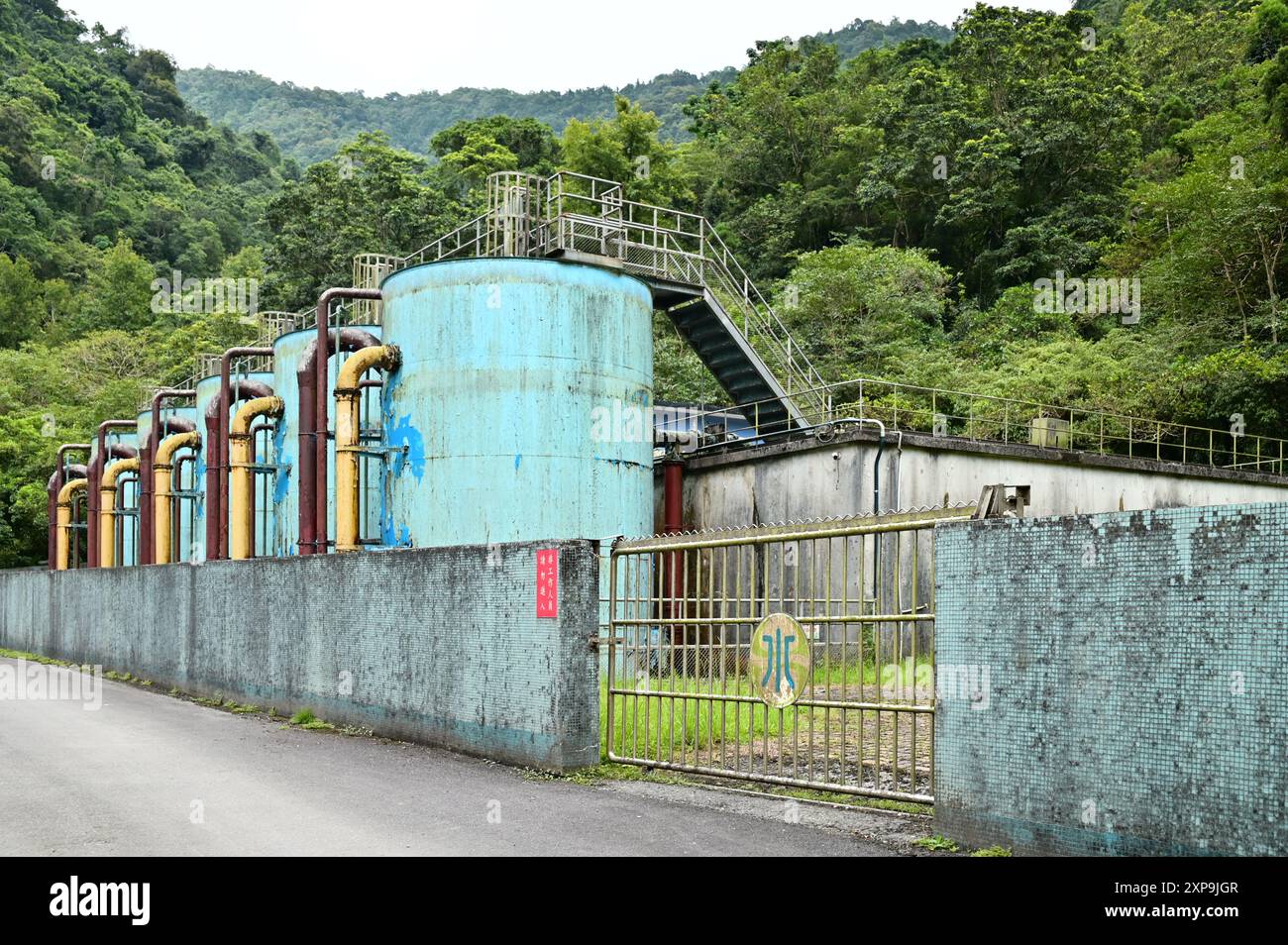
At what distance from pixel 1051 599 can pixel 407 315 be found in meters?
16.7

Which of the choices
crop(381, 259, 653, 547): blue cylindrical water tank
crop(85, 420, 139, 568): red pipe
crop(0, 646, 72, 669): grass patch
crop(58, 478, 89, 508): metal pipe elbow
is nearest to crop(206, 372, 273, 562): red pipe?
crop(0, 646, 72, 669): grass patch

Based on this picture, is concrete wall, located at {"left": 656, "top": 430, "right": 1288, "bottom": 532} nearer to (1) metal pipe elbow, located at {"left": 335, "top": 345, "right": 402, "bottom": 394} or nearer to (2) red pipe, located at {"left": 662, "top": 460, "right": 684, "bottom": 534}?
(2) red pipe, located at {"left": 662, "top": 460, "right": 684, "bottom": 534}

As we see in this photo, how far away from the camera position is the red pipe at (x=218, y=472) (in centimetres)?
2719

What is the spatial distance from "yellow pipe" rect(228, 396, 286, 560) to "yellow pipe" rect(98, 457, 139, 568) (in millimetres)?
11252

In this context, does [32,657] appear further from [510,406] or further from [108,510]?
[510,406]

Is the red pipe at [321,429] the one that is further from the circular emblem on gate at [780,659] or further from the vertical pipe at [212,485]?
the circular emblem on gate at [780,659]

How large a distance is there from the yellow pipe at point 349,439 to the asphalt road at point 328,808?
8601 mm

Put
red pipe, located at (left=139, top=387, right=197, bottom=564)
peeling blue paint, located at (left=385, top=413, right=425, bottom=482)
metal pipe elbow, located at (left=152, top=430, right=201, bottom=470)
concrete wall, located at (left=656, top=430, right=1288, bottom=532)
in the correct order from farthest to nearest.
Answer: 1. red pipe, located at (left=139, top=387, right=197, bottom=564)
2. metal pipe elbow, located at (left=152, top=430, right=201, bottom=470)
3. concrete wall, located at (left=656, top=430, right=1288, bottom=532)
4. peeling blue paint, located at (left=385, top=413, right=425, bottom=482)

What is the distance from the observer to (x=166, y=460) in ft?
104

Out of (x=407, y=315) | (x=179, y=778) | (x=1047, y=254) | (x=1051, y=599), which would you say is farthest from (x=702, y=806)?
(x=1047, y=254)

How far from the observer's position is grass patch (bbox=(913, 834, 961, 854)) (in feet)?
23.5

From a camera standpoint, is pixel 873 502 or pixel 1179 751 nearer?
pixel 1179 751

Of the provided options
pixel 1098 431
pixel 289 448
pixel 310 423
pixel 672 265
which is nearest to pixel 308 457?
pixel 310 423
